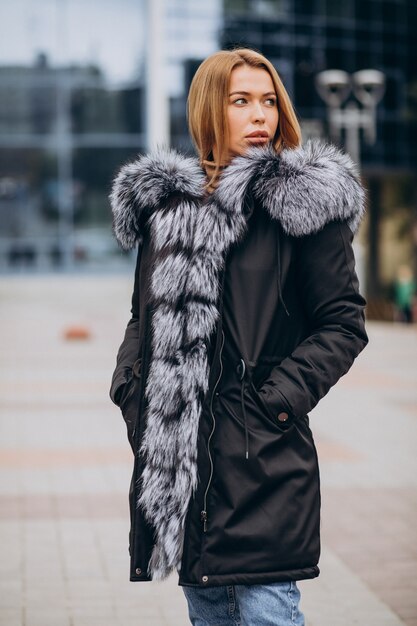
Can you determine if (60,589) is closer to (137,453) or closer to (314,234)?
(137,453)

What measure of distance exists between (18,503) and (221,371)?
418 cm

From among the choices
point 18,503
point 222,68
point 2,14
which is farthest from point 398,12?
point 222,68

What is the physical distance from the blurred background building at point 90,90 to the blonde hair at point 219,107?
116 ft

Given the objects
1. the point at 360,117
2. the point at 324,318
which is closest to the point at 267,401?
the point at 324,318

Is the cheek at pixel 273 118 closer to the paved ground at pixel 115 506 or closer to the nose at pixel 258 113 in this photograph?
the nose at pixel 258 113

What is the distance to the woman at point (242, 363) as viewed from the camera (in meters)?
2.63

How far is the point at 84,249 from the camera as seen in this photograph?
39156 mm

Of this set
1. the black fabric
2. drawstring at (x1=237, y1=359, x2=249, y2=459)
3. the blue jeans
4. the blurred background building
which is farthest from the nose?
the blurred background building

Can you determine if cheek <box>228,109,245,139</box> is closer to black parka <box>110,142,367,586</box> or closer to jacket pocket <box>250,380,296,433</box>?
black parka <box>110,142,367,586</box>

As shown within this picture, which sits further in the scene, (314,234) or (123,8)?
(123,8)

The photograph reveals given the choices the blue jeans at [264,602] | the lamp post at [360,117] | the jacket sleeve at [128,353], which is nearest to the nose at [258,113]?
the jacket sleeve at [128,353]

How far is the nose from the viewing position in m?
2.86

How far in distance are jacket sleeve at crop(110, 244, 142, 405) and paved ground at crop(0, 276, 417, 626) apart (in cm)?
177

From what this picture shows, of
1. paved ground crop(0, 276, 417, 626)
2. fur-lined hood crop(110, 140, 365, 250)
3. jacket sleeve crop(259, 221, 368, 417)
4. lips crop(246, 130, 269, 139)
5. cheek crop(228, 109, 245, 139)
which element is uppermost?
cheek crop(228, 109, 245, 139)
